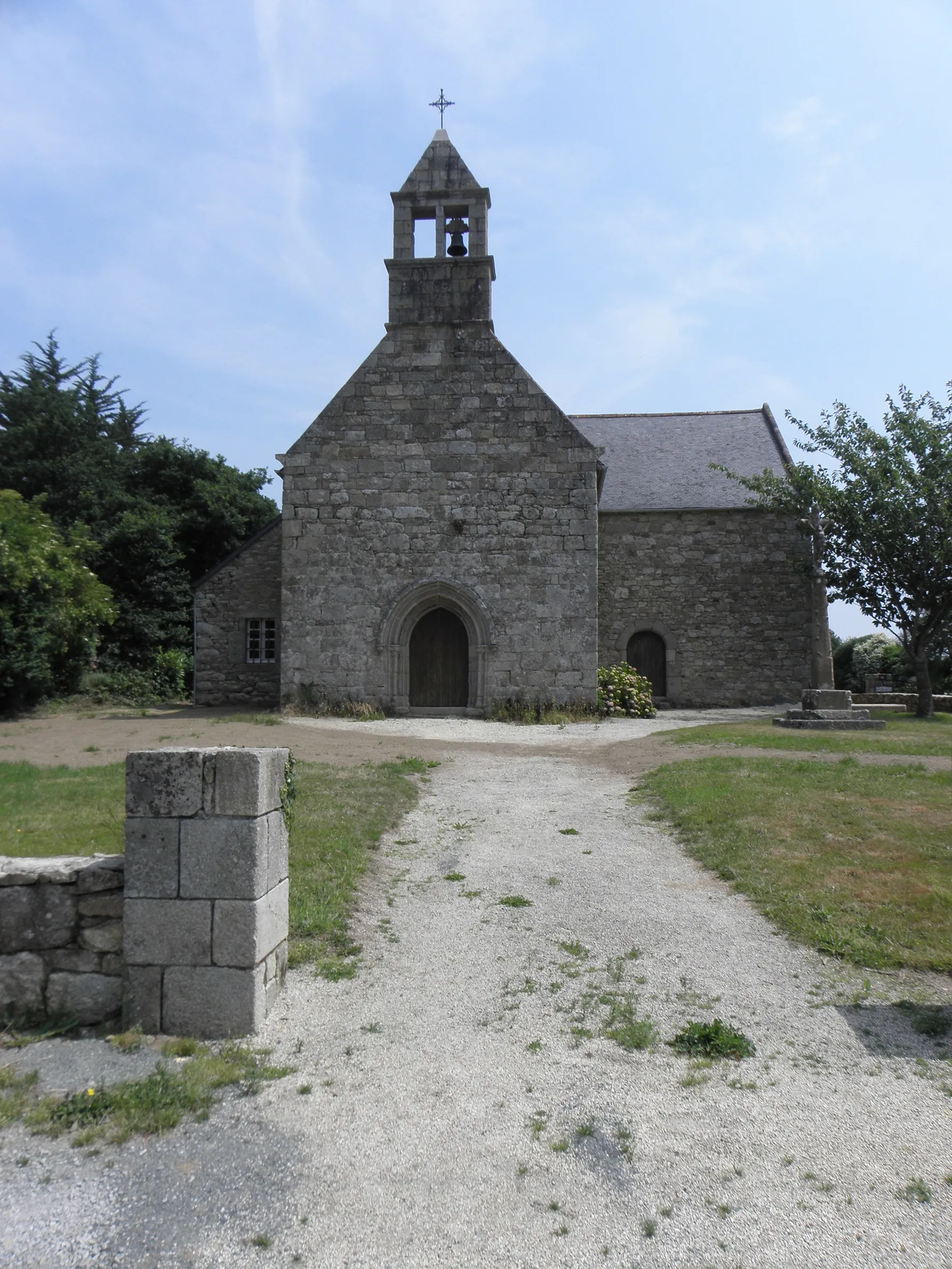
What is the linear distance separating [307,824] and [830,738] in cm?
835

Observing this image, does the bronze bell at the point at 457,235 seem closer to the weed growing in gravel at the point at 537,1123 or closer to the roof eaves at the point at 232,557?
the roof eaves at the point at 232,557

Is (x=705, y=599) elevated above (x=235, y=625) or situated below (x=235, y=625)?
above

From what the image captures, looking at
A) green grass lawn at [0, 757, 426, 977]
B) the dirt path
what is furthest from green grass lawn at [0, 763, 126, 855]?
the dirt path

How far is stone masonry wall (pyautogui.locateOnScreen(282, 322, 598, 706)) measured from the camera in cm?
1614

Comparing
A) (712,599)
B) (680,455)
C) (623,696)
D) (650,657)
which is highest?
(680,455)

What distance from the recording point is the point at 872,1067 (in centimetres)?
374

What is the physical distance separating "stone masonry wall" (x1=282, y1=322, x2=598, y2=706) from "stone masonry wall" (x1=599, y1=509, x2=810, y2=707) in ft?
14.4

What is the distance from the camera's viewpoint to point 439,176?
16.9 meters

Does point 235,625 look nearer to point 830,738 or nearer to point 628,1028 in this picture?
point 830,738

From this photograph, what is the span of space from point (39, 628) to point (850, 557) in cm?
1655

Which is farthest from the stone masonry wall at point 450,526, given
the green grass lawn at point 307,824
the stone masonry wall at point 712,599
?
the green grass lawn at point 307,824

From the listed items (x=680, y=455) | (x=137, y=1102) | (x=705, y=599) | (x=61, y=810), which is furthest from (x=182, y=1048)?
(x=680, y=455)

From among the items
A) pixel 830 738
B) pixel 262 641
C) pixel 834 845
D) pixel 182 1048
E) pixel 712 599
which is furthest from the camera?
pixel 712 599

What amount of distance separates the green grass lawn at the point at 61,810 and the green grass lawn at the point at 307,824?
11 millimetres
